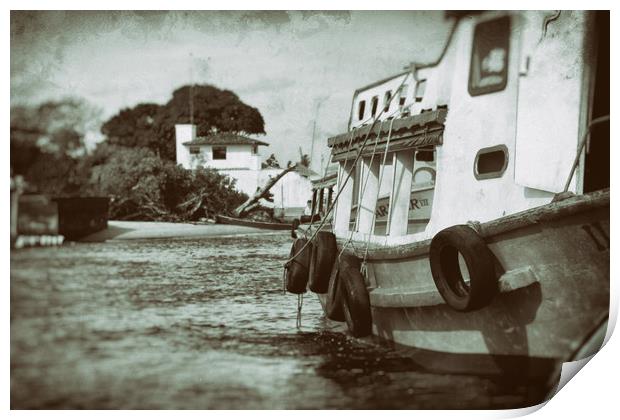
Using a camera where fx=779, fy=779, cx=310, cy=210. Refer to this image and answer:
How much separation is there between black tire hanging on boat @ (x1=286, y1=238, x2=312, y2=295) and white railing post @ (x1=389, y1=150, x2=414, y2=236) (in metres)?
0.73

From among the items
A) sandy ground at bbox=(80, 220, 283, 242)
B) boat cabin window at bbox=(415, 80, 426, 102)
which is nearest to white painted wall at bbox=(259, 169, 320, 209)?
sandy ground at bbox=(80, 220, 283, 242)

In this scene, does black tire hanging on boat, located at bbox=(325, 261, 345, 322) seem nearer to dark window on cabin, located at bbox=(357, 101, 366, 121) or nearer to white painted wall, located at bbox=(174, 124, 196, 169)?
dark window on cabin, located at bbox=(357, 101, 366, 121)

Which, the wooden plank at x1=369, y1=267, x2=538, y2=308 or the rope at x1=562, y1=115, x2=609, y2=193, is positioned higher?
the rope at x1=562, y1=115, x2=609, y2=193

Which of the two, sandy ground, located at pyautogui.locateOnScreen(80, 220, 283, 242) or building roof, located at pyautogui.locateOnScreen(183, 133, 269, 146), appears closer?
sandy ground, located at pyautogui.locateOnScreen(80, 220, 283, 242)

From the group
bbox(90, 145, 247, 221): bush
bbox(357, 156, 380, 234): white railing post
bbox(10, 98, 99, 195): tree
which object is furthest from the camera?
bbox(357, 156, 380, 234): white railing post

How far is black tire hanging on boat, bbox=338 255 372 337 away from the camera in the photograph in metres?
6.02

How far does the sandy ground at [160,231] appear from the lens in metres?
5.31

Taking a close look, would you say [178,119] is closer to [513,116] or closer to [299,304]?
[299,304]

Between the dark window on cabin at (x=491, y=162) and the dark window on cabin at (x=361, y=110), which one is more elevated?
the dark window on cabin at (x=361, y=110)

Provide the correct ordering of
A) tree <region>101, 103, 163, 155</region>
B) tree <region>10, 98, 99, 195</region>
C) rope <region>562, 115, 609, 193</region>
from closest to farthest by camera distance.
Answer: rope <region>562, 115, 609, 193</region>, tree <region>10, 98, 99, 195</region>, tree <region>101, 103, 163, 155</region>

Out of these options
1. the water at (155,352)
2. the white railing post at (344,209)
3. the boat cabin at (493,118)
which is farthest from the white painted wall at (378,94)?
the water at (155,352)

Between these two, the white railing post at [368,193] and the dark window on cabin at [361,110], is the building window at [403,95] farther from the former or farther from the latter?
the white railing post at [368,193]

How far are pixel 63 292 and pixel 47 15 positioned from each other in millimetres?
1791

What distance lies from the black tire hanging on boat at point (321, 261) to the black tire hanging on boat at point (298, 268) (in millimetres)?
58
